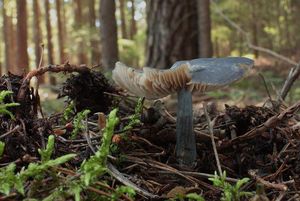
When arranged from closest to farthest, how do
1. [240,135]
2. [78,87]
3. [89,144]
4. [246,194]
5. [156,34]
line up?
[246,194] → [89,144] → [240,135] → [78,87] → [156,34]

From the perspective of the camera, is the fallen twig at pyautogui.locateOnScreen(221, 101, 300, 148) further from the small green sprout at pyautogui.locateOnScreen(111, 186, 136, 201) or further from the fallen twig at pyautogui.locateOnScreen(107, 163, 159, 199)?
the small green sprout at pyautogui.locateOnScreen(111, 186, 136, 201)

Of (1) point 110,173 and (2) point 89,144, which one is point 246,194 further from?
(2) point 89,144

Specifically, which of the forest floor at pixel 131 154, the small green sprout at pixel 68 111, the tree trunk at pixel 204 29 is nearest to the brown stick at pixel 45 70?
the forest floor at pixel 131 154

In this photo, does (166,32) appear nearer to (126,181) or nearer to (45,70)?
(45,70)

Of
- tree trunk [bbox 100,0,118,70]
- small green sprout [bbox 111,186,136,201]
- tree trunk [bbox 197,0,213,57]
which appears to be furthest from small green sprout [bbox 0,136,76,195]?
tree trunk [bbox 100,0,118,70]

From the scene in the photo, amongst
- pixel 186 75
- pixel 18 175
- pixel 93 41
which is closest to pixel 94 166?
pixel 18 175

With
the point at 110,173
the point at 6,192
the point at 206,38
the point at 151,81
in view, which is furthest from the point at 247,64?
the point at 206,38

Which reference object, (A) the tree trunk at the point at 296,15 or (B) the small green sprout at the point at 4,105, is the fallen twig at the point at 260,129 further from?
(A) the tree trunk at the point at 296,15
